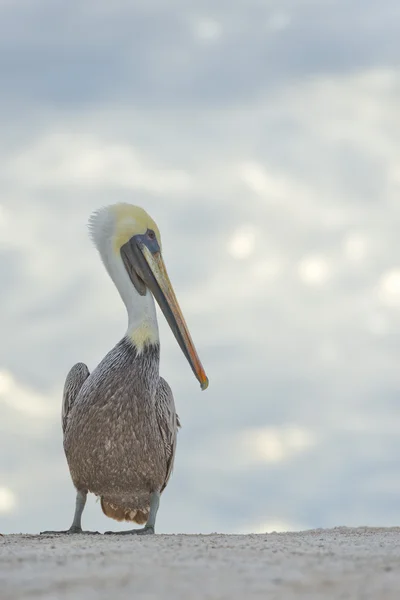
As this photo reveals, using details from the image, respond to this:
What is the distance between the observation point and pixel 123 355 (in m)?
12.7

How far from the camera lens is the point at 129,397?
40.0 feet

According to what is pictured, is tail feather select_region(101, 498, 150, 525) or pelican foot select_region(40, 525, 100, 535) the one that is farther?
tail feather select_region(101, 498, 150, 525)

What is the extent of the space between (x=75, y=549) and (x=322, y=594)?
3.14m

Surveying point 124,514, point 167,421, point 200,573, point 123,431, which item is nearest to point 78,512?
point 124,514

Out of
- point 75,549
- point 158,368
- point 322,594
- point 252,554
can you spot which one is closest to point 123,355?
point 158,368

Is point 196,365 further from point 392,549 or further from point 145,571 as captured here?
point 145,571

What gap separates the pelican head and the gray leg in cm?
186

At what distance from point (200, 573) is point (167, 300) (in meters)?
7.82

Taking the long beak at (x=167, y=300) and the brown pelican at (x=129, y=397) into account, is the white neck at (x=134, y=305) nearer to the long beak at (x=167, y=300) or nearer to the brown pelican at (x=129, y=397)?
the brown pelican at (x=129, y=397)

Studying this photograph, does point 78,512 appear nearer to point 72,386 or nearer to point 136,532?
point 136,532

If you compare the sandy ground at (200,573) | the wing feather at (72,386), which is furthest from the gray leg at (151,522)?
the sandy ground at (200,573)

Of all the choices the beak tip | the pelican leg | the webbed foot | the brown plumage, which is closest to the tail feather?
the brown plumage

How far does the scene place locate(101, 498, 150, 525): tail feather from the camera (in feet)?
43.0

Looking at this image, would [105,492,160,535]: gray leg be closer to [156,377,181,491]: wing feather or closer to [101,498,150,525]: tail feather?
[156,377,181,491]: wing feather
